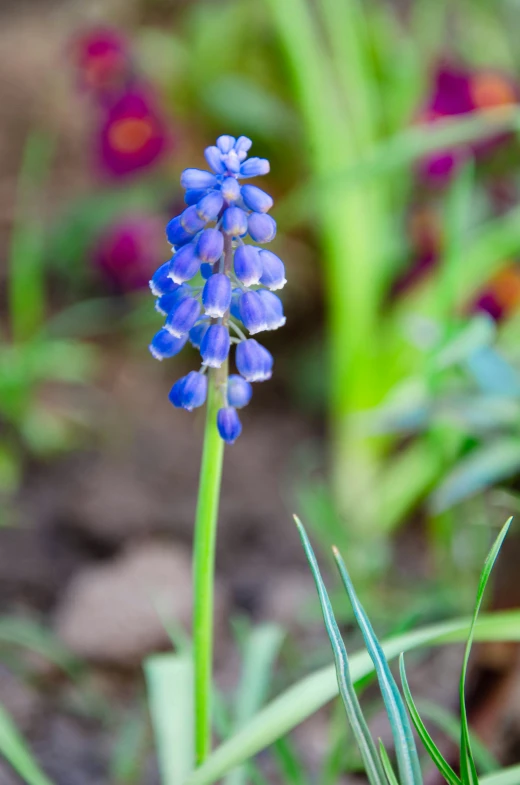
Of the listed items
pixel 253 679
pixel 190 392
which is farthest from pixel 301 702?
pixel 190 392

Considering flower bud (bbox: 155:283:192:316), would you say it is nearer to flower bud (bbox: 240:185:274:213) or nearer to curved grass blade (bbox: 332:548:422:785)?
flower bud (bbox: 240:185:274:213)

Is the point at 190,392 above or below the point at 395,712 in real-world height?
above

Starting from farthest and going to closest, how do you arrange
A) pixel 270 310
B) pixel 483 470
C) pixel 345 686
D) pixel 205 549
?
pixel 483 470 < pixel 205 549 < pixel 270 310 < pixel 345 686

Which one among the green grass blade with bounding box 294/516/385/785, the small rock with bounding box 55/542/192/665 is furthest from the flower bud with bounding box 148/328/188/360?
the small rock with bounding box 55/542/192/665

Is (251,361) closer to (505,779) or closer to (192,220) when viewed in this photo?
(192,220)

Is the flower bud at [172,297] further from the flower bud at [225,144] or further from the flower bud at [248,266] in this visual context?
the flower bud at [225,144]

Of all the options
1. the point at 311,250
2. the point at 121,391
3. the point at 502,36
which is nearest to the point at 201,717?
the point at 121,391
